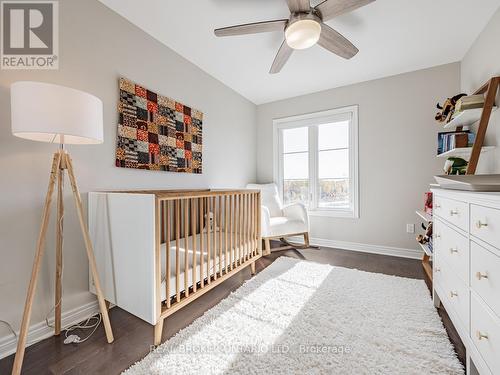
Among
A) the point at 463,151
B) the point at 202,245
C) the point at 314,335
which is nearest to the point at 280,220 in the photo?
the point at 202,245

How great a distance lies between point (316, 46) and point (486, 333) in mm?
2427

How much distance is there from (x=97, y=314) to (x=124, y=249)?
0.69 m

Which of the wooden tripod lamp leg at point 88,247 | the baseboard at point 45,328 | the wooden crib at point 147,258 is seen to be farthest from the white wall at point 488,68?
the baseboard at point 45,328

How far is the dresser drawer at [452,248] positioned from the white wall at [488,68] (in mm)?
910

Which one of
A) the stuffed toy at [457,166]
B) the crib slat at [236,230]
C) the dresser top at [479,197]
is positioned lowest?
the crib slat at [236,230]

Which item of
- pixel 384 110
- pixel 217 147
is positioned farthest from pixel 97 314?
pixel 384 110

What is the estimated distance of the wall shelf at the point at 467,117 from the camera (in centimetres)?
179

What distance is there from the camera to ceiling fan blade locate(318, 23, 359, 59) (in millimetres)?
1585

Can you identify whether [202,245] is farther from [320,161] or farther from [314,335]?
[320,161]

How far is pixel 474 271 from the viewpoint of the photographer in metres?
0.93

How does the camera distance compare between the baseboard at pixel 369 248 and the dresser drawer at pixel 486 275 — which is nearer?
the dresser drawer at pixel 486 275

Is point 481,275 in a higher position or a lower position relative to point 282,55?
lower

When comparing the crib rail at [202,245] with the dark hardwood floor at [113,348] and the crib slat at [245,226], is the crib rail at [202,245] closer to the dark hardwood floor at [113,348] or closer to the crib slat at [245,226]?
the crib slat at [245,226]

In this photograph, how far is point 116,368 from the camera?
1.09 m
